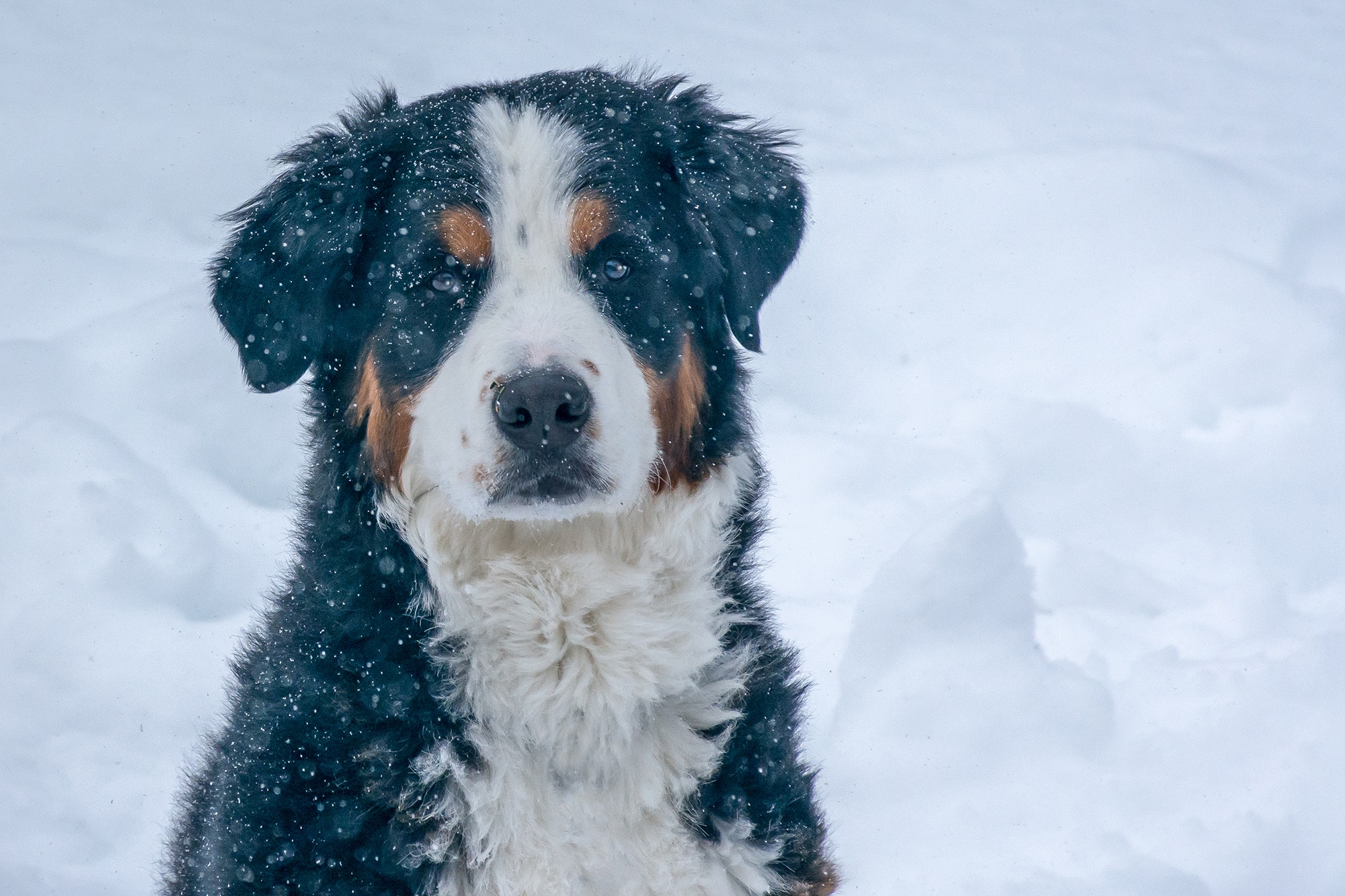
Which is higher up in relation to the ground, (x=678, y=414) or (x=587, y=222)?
(x=587, y=222)

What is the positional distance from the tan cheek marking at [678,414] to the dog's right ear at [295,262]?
2.68 ft

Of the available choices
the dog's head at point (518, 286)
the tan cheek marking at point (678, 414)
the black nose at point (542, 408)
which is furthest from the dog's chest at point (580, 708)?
the black nose at point (542, 408)

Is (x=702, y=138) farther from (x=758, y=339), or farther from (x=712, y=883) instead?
(x=712, y=883)

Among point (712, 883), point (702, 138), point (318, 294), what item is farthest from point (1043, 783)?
point (318, 294)

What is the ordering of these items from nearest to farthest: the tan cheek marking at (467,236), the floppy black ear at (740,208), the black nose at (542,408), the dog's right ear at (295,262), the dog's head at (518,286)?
the black nose at (542,408) → the dog's head at (518,286) → the tan cheek marking at (467,236) → the dog's right ear at (295,262) → the floppy black ear at (740,208)

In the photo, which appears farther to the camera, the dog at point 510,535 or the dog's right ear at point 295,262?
the dog's right ear at point 295,262

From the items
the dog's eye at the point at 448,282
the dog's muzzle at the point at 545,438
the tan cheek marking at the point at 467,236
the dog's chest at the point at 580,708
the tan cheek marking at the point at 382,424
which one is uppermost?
the tan cheek marking at the point at 467,236

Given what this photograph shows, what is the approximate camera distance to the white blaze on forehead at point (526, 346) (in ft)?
8.77

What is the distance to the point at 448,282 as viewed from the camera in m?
2.92

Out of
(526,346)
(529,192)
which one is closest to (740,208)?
(529,192)

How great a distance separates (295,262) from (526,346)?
0.75m

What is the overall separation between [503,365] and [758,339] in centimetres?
83

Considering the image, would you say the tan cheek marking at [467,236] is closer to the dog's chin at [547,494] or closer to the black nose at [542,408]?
the black nose at [542,408]

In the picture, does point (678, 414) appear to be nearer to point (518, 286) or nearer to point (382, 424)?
point (518, 286)
